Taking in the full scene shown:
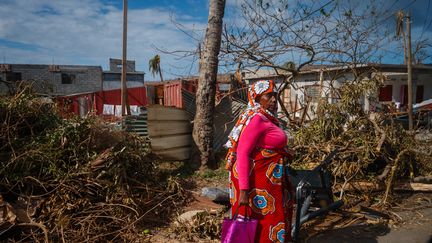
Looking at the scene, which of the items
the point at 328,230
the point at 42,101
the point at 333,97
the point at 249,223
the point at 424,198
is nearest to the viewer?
the point at 249,223

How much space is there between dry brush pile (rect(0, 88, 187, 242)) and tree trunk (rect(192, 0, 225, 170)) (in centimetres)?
138

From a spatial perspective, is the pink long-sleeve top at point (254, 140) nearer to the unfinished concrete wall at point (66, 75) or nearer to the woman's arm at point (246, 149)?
the woman's arm at point (246, 149)

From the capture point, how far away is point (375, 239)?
3732 mm

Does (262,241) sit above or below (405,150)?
below

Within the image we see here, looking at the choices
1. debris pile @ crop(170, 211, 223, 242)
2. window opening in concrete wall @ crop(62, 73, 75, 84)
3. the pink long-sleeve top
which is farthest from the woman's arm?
window opening in concrete wall @ crop(62, 73, 75, 84)

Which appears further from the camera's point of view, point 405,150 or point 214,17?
point 214,17

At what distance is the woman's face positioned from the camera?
8.73ft

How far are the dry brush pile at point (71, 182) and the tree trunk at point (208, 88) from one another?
138 cm

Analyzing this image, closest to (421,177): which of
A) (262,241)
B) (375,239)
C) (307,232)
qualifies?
(375,239)

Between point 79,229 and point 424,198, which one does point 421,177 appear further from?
point 79,229

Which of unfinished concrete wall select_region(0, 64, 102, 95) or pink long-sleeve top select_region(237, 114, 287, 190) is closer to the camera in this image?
pink long-sleeve top select_region(237, 114, 287, 190)

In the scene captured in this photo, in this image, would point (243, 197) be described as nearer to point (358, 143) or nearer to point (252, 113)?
point (252, 113)

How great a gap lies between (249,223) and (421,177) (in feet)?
14.4

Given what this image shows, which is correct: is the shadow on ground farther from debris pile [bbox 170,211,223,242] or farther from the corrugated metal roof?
the corrugated metal roof
